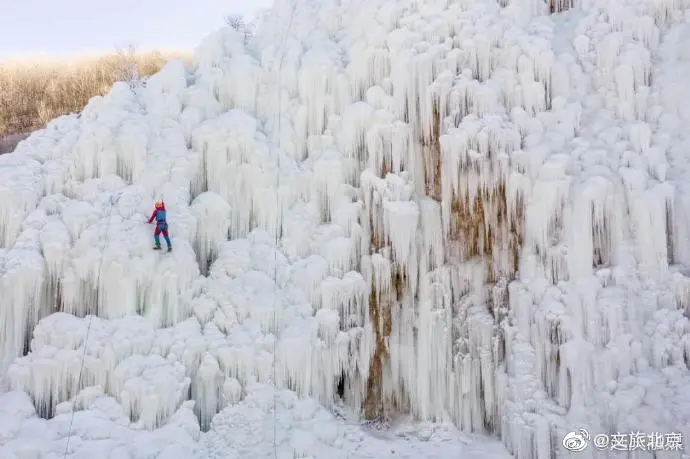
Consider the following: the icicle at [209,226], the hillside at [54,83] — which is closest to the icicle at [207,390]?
the icicle at [209,226]

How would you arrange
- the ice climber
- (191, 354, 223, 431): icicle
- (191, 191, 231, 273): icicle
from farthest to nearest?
(191, 191, 231, 273): icicle → the ice climber → (191, 354, 223, 431): icicle

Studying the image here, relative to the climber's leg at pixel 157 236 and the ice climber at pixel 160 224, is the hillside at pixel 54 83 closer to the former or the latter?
the ice climber at pixel 160 224

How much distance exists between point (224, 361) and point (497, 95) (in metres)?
6.47

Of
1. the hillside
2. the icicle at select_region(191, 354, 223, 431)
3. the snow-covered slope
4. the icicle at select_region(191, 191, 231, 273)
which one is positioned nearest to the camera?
the snow-covered slope

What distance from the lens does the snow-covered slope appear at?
7504mm

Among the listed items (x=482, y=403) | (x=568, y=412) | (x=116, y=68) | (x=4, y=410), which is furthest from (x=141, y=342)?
(x=116, y=68)

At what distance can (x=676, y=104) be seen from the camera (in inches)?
344

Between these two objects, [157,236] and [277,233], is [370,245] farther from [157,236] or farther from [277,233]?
[157,236]

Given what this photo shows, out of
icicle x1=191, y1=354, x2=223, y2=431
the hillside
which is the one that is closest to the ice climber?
icicle x1=191, y1=354, x2=223, y2=431

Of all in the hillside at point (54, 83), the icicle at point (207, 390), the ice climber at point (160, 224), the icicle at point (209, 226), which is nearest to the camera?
the icicle at point (207, 390)

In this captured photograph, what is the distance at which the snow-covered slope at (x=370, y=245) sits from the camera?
7504mm

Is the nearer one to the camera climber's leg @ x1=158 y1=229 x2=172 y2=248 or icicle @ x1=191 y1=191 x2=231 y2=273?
climber's leg @ x1=158 y1=229 x2=172 y2=248

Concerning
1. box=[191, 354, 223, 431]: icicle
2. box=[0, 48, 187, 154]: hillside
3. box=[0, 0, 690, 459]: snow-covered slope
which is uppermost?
box=[0, 48, 187, 154]: hillside

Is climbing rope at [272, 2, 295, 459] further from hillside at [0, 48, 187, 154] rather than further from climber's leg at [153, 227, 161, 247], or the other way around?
hillside at [0, 48, 187, 154]
